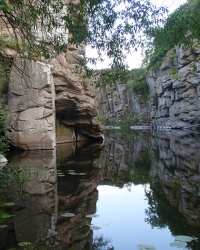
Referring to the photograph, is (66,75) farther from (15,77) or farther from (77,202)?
(77,202)

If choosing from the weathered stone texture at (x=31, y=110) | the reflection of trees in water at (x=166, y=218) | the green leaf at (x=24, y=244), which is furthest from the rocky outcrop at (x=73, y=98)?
the green leaf at (x=24, y=244)

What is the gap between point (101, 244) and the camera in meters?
3.87

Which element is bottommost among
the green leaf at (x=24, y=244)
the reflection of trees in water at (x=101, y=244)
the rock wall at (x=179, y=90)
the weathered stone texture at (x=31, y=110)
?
the reflection of trees in water at (x=101, y=244)

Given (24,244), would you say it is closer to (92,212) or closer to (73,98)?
(92,212)

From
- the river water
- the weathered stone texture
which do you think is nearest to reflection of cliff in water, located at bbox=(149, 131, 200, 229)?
the river water

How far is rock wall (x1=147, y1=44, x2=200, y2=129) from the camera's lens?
1316 inches

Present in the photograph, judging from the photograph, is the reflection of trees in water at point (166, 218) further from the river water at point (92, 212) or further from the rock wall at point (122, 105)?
the rock wall at point (122, 105)

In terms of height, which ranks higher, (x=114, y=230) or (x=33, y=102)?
Result: (x=33, y=102)

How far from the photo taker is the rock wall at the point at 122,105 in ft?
183

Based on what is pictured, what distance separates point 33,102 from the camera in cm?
1472

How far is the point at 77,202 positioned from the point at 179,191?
247 cm

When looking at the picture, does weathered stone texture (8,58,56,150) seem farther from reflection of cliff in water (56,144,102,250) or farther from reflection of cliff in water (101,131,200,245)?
reflection of cliff in water (56,144,102,250)

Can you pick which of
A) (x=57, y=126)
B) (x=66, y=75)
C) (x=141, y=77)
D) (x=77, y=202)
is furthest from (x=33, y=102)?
(x=141, y=77)

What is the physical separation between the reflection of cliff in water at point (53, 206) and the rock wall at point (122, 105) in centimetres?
4772
